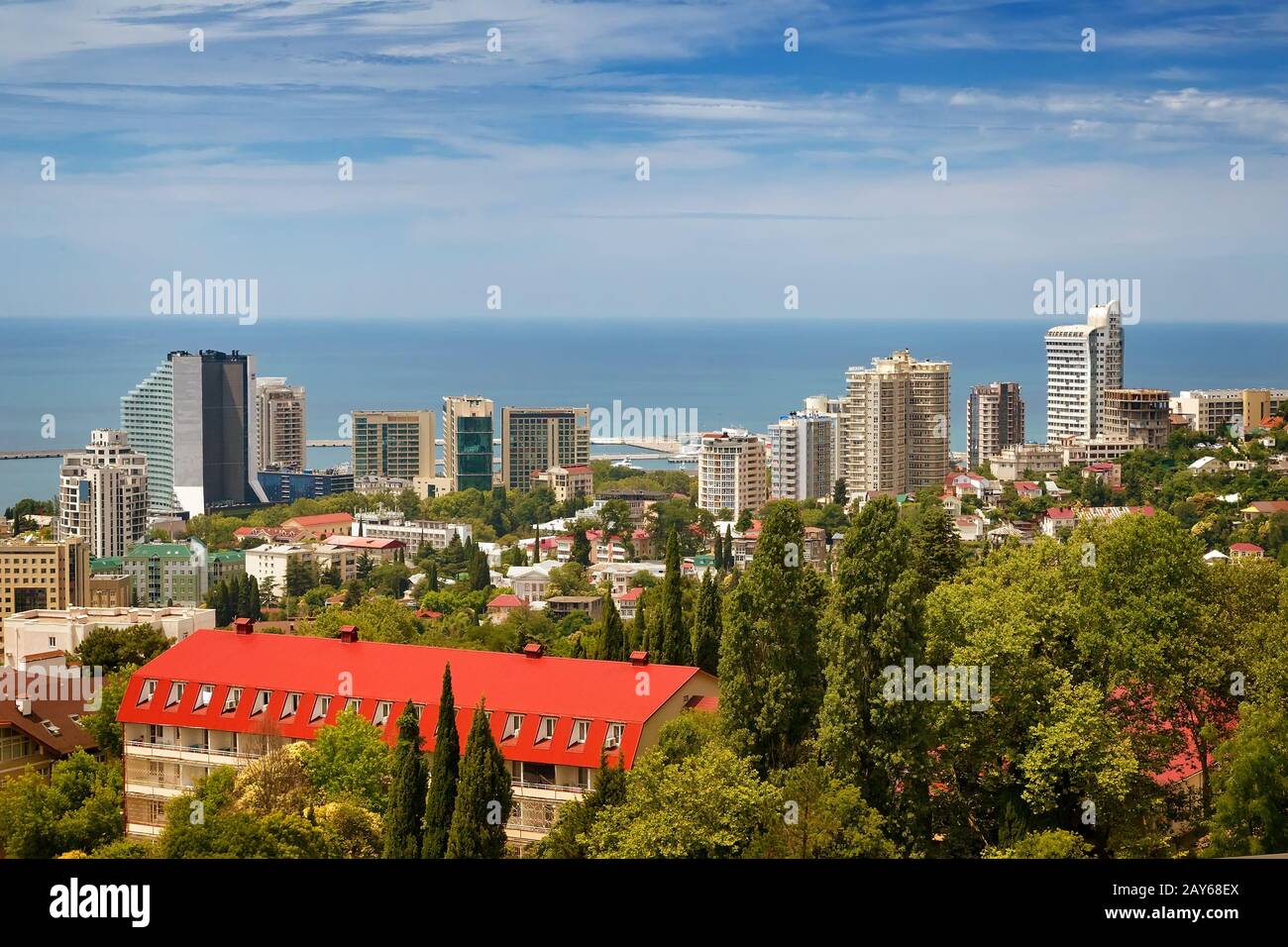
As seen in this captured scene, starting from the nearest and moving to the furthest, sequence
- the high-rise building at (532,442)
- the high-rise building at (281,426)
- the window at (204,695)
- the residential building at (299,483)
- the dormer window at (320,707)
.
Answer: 1. the dormer window at (320,707)
2. the window at (204,695)
3. the high-rise building at (532,442)
4. the residential building at (299,483)
5. the high-rise building at (281,426)

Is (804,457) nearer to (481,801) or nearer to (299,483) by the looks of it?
(299,483)

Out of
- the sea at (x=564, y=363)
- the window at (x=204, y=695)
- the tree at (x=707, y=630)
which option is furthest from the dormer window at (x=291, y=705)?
the sea at (x=564, y=363)

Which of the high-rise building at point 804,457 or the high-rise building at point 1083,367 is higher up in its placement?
the high-rise building at point 1083,367

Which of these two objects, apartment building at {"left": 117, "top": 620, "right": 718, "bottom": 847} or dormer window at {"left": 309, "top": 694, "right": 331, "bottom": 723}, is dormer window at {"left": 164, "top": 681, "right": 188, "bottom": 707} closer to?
apartment building at {"left": 117, "top": 620, "right": 718, "bottom": 847}

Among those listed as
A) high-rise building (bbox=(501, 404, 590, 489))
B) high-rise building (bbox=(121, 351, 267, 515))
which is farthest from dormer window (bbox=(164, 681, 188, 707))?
high-rise building (bbox=(121, 351, 267, 515))

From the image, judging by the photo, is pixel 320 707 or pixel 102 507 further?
pixel 102 507

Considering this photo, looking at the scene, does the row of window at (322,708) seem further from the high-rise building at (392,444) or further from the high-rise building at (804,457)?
the high-rise building at (392,444)

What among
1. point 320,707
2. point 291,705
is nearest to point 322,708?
point 320,707
